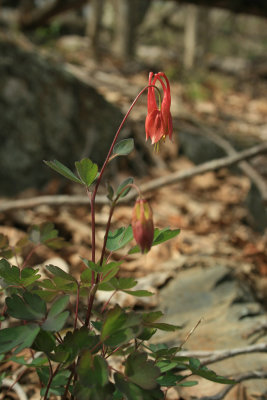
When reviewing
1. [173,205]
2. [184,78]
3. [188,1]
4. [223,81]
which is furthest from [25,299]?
[223,81]

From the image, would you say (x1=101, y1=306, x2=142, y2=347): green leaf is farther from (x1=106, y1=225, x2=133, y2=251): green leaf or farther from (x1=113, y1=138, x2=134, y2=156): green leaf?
(x1=113, y1=138, x2=134, y2=156): green leaf

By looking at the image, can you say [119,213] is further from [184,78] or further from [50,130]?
[184,78]

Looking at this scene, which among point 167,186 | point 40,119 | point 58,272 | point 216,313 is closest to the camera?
point 58,272

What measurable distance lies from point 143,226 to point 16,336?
1.15 feet

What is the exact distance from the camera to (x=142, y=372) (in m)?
0.85

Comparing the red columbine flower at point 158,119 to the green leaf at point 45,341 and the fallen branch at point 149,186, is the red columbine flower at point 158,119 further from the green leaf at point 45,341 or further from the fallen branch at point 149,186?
the fallen branch at point 149,186

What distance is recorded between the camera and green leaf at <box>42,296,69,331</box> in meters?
0.84

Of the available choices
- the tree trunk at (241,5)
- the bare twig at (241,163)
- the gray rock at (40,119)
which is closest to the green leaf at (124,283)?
the bare twig at (241,163)

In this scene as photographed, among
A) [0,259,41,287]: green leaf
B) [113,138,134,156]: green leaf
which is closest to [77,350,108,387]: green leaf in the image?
[0,259,41,287]: green leaf

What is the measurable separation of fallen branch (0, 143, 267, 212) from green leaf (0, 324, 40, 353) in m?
1.45

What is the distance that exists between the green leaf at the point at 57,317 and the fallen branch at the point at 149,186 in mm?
1411

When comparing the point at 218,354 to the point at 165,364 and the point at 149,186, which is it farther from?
the point at 149,186

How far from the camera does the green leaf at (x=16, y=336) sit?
84cm

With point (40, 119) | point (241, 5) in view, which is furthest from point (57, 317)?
point (241, 5)
